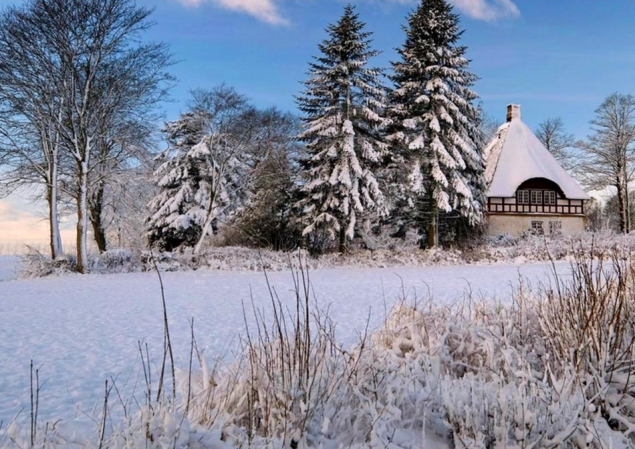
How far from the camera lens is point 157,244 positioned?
21.7 meters

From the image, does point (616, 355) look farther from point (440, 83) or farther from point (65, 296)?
point (440, 83)

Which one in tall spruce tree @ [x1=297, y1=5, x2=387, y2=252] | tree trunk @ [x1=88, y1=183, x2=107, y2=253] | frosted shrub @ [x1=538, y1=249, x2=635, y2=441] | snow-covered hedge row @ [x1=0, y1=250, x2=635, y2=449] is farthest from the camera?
tree trunk @ [x1=88, y1=183, x2=107, y2=253]

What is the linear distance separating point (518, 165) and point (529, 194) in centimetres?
183

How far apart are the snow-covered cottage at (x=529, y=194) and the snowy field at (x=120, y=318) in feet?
40.7

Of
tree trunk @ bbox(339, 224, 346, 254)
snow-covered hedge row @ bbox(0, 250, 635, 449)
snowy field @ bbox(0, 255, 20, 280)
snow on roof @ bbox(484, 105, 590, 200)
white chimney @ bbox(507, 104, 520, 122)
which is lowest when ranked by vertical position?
snowy field @ bbox(0, 255, 20, 280)

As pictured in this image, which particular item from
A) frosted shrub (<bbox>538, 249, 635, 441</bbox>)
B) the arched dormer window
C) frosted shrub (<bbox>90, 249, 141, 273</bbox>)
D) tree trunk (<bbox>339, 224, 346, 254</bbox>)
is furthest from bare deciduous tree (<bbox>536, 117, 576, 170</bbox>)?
frosted shrub (<bbox>538, 249, 635, 441</bbox>)

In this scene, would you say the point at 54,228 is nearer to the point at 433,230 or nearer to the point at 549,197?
the point at 433,230

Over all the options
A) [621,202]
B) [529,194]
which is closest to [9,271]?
[529,194]

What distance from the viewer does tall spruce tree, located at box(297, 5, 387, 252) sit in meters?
17.2

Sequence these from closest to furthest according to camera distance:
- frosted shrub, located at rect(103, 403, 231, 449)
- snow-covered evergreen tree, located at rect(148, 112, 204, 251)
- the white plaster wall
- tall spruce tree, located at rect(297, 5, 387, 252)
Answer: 1. frosted shrub, located at rect(103, 403, 231, 449)
2. tall spruce tree, located at rect(297, 5, 387, 252)
3. snow-covered evergreen tree, located at rect(148, 112, 204, 251)
4. the white plaster wall

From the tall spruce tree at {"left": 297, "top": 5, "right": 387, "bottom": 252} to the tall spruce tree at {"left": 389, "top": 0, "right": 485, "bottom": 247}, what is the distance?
1340 mm

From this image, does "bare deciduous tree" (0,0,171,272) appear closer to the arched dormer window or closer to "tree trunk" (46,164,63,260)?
"tree trunk" (46,164,63,260)

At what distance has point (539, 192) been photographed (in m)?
25.6

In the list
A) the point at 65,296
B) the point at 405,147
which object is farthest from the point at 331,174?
the point at 65,296
